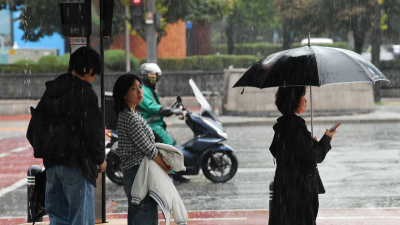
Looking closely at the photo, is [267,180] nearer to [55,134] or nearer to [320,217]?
[320,217]

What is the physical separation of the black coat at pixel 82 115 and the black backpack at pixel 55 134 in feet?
0.10

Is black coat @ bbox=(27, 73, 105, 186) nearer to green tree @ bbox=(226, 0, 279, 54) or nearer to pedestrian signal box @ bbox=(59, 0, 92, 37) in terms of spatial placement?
pedestrian signal box @ bbox=(59, 0, 92, 37)

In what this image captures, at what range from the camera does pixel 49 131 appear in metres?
4.02

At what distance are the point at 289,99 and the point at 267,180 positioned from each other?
540cm

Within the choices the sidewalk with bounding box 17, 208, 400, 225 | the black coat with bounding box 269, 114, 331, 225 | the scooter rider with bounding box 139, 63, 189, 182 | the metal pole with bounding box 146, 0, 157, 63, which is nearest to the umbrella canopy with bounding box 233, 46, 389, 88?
the black coat with bounding box 269, 114, 331, 225

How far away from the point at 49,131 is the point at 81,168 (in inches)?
13.2

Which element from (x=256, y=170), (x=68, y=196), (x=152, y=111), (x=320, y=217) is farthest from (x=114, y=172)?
(x=68, y=196)

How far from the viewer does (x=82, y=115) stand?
402 centimetres

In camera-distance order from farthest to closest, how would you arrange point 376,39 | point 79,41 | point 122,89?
point 376,39 → point 79,41 → point 122,89

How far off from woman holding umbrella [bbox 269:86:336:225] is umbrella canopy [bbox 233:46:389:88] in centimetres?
14

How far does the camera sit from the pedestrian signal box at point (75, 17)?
17.4 feet

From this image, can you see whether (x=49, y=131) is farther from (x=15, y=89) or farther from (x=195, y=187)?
(x=15, y=89)

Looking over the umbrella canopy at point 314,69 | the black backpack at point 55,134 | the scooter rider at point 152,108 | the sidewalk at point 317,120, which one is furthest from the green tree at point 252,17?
the black backpack at point 55,134

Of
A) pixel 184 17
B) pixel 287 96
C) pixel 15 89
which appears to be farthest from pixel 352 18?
pixel 287 96
